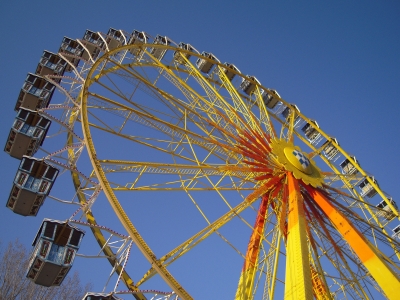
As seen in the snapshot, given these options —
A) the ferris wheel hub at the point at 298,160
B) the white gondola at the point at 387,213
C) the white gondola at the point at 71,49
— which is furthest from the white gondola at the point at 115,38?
the white gondola at the point at 387,213

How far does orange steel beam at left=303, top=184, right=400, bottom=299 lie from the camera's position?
9234 mm

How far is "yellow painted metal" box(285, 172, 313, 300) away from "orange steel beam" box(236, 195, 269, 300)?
1.36 m

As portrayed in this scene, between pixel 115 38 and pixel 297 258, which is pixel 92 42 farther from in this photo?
pixel 297 258

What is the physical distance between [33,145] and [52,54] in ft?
18.9

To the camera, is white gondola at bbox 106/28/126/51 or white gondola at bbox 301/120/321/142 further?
white gondola at bbox 301/120/321/142

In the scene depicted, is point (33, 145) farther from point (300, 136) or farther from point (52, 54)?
point (300, 136)

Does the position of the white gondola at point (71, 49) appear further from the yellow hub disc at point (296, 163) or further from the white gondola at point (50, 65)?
the yellow hub disc at point (296, 163)

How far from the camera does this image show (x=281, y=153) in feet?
42.9

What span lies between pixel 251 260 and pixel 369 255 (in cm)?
306

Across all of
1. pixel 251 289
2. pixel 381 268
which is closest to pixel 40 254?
pixel 251 289

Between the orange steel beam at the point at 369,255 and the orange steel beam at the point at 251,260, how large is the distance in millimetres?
1764

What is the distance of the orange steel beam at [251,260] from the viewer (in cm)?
1105

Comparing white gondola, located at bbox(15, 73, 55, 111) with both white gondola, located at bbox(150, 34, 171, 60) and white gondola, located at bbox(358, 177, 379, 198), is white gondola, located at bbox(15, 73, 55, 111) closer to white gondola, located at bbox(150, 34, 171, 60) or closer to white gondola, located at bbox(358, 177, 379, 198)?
white gondola, located at bbox(150, 34, 171, 60)

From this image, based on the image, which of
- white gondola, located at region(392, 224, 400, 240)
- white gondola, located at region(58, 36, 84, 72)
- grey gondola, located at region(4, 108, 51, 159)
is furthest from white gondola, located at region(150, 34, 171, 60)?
white gondola, located at region(392, 224, 400, 240)
